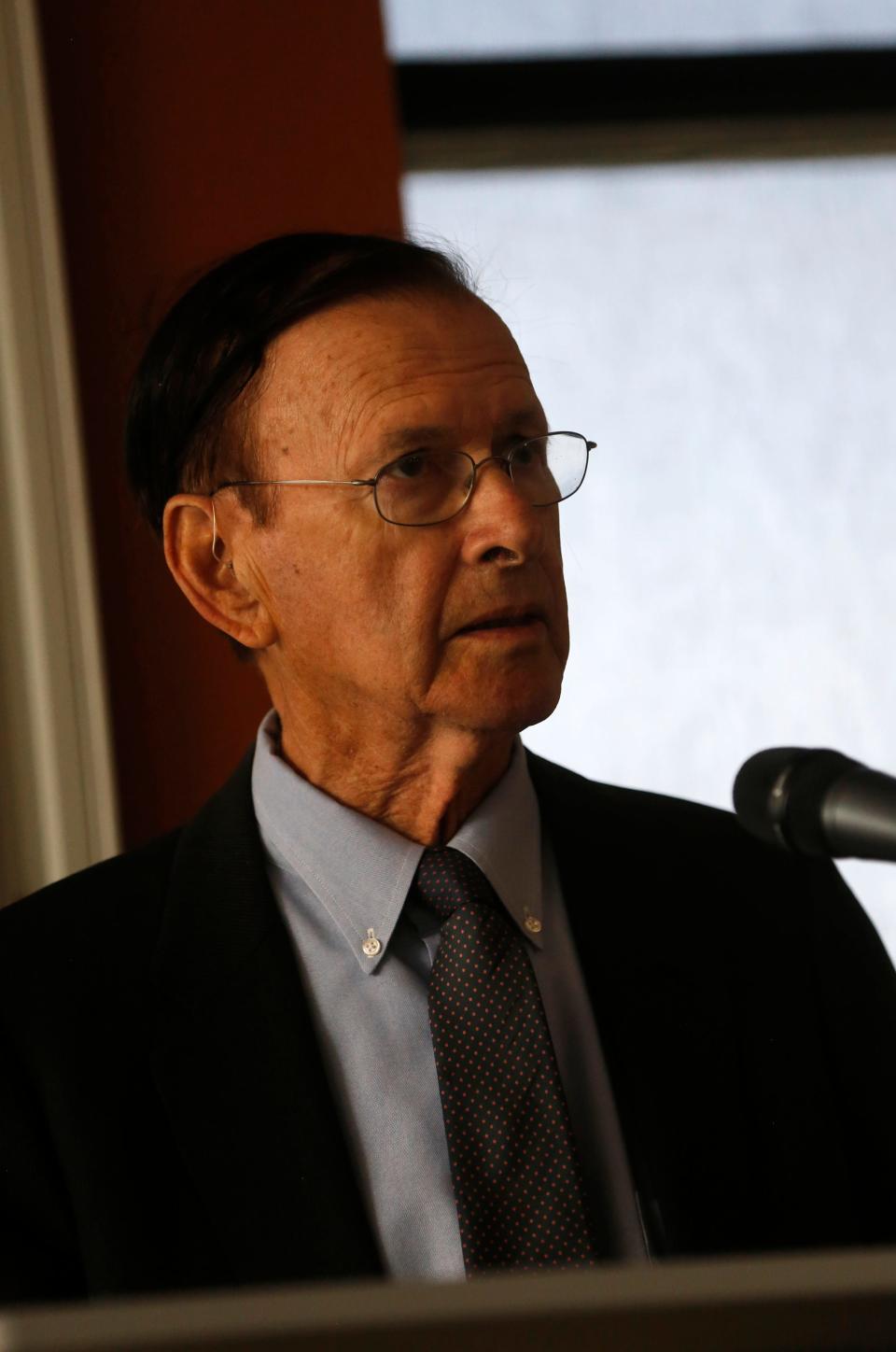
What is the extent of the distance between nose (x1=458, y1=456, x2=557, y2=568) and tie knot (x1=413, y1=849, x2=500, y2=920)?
0.30 metres

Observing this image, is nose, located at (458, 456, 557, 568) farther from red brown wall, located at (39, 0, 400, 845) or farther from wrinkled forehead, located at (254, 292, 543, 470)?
red brown wall, located at (39, 0, 400, 845)

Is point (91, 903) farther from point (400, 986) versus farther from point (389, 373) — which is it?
point (389, 373)

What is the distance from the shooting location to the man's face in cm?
144

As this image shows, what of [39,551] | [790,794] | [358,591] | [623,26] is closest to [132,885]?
[358,591]

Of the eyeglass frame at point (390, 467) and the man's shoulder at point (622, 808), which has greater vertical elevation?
the eyeglass frame at point (390, 467)

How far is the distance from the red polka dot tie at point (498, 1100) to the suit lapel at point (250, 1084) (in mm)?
106

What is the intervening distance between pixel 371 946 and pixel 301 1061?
13 centimetres

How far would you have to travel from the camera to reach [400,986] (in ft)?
4.56

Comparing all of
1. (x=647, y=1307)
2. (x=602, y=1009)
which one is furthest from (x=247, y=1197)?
(x=647, y=1307)

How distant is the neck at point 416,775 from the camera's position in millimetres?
1479

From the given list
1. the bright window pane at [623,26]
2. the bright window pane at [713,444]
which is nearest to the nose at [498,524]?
the bright window pane at [713,444]

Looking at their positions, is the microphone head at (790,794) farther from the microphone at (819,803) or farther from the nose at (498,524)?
the nose at (498,524)

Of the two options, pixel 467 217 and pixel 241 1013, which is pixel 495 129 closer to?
pixel 467 217

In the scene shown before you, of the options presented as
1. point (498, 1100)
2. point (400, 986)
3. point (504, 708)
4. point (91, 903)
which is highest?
point (504, 708)
